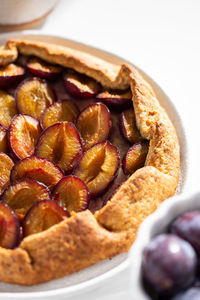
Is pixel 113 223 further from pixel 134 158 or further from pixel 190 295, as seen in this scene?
pixel 190 295

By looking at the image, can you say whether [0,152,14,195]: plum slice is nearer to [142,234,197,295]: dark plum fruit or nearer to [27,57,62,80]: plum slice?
[27,57,62,80]: plum slice

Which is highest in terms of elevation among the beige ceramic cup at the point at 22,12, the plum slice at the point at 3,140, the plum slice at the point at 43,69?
the beige ceramic cup at the point at 22,12

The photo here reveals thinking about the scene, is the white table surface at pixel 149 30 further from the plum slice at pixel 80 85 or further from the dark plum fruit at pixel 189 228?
the dark plum fruit at pixel 189 228

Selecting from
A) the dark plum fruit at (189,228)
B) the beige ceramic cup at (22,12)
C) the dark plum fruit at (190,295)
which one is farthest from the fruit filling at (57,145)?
the dark plum fruit at (190,295)

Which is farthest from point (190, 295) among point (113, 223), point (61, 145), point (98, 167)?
point (61, 145)

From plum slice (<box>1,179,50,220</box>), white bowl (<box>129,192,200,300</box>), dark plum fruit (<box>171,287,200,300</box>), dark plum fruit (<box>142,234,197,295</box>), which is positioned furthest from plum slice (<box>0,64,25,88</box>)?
dark plum fruit (<box>171,287,200,300</box>)

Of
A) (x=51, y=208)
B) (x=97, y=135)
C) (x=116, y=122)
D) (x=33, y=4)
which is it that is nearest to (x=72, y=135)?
(x=97, y=135)

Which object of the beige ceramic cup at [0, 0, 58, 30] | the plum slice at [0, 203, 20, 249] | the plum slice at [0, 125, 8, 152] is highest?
the beige ceramic cup at [0, 0, 58, 30]
